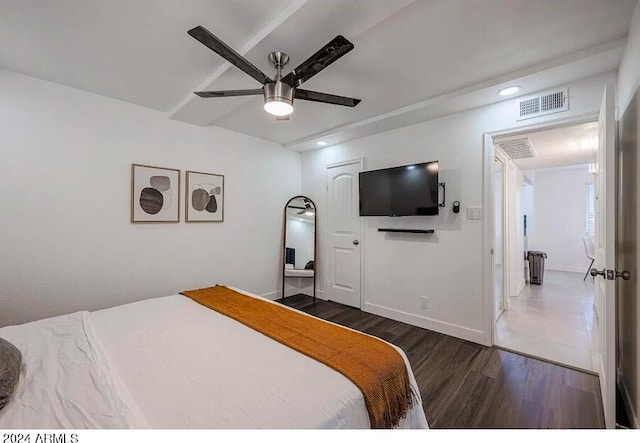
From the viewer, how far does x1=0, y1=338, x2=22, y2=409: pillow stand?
0.92 meters

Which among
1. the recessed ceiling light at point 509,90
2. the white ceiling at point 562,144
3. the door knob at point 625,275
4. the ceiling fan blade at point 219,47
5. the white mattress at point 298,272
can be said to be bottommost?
the white mattress at point 298,272

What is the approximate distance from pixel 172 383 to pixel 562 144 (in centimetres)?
480

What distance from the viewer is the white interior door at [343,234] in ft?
11.9

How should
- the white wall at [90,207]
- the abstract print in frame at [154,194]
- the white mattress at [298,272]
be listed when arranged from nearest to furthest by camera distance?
the white wall at [90,207], the abstract print in frame at [154,194], the white mattress at [298,272]

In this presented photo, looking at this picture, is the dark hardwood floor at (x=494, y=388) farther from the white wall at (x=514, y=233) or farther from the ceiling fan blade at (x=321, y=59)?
the ceiling fan blade at (x=321, y=59)

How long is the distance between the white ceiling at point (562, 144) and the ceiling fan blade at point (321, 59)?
77.8 inches

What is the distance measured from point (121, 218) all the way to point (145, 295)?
82cm

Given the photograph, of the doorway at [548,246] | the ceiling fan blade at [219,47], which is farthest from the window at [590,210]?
the ceiling fan blade at [219,47]

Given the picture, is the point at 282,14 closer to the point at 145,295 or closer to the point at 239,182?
the point at 239,182

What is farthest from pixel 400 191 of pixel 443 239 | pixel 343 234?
pixel 343 234

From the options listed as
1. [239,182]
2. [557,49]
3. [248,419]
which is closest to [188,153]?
[239,182]

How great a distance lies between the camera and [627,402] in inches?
63.8

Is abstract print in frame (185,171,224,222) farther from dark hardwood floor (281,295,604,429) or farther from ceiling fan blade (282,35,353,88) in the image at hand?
dark hardwood floor (281,295,604,429)

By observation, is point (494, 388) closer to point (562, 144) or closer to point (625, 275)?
point (625, 275)
